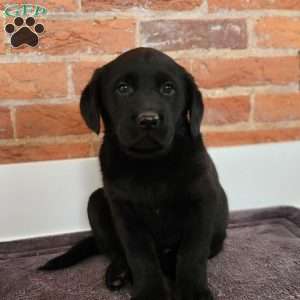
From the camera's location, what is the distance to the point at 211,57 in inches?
68.9

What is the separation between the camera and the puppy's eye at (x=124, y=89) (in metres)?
1.23

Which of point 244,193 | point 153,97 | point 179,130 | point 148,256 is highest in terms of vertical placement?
point 153,97

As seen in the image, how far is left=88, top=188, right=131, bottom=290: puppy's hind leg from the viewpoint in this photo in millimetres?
1284

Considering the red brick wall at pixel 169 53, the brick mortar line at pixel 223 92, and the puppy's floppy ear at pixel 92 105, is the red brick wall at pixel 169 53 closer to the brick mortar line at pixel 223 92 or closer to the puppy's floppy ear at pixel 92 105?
the brick mortar line at pixel 223 92

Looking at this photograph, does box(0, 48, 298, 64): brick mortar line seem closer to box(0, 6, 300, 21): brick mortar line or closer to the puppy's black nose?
box(0, 6, 300, 21): brick mortar line

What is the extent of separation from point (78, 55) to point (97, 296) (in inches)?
32.0

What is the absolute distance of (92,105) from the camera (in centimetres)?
126

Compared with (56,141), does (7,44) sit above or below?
above

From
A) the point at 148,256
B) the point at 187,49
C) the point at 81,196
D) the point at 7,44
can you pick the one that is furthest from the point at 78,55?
the point at 148,256

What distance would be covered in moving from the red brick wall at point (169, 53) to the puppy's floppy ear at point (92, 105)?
15.9 inches

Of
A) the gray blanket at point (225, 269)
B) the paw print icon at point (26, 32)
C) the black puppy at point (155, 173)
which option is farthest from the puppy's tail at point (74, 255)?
the paw print icon at point (26, 32)

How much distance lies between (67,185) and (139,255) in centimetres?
58

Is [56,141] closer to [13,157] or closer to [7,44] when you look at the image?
[13,157]

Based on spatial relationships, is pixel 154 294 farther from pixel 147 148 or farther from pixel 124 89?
pixel 124 89
